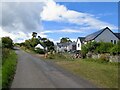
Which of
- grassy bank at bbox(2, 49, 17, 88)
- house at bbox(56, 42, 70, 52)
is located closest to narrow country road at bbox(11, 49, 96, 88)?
grassy bank at bbox(2, 49, 17, 88)

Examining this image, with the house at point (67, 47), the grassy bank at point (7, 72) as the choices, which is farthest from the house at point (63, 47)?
the grassy bank at point (7, 72)

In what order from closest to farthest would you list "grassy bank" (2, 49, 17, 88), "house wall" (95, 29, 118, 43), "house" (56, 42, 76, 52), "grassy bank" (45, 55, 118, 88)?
"grassy bank" (2, 49, 17, 88), "grassy bank" (45, 55, 118, 88), "house wall" (95, 29, 118, 43), "house" (56, 42, 76, 52)

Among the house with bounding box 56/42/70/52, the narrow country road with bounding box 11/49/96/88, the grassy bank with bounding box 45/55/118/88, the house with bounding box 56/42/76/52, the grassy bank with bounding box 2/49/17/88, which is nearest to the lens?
the narrow country road with bounding box 11/49/96/88

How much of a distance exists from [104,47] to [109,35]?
20394 mm

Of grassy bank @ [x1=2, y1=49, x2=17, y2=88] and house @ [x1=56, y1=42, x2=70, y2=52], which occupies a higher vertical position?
house @ [x1=56, y1=42, x2=70, y2=52]

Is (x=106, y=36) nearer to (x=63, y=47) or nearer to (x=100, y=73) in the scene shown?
(x=100, y=73)

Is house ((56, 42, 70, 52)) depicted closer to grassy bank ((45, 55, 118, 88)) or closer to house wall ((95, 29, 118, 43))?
house wall ((95, 29, 118, 43))

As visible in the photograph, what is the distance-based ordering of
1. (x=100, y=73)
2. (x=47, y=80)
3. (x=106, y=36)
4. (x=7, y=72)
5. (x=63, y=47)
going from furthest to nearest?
(x=63, y=47) → (x=106, y=36) → (x=100, y=73) → (x=7, y=72) → (x=47, y=80)

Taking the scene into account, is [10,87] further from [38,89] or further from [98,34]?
[98,34]

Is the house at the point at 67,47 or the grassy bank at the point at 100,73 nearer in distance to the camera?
the grassy bank at the point at 100,73

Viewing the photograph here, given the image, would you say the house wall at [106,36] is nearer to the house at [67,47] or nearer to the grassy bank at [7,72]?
the house at [67,47]

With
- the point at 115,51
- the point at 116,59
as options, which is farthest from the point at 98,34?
the point at 116,59

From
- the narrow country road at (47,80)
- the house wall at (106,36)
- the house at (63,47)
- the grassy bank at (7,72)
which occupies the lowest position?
the narrow country road at (47,80)

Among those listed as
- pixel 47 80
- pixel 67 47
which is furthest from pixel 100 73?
pixel 67 47
